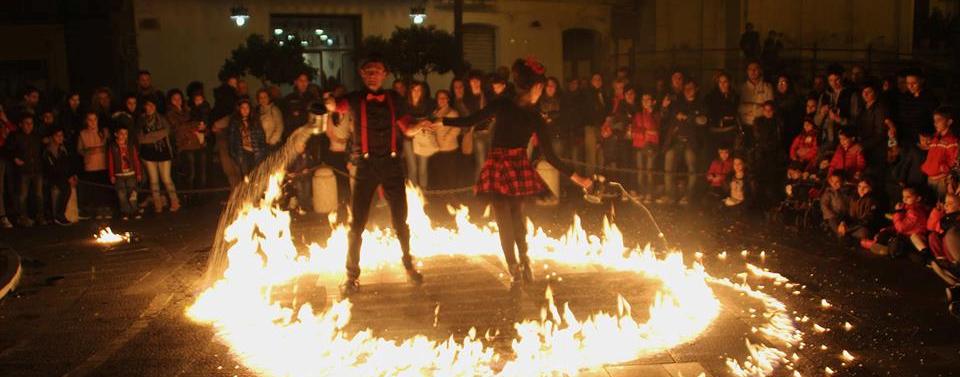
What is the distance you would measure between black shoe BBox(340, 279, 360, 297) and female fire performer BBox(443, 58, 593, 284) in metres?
1.26

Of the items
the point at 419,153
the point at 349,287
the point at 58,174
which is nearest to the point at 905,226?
the point at 349,287

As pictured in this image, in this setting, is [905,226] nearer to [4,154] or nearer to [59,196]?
[59,196]

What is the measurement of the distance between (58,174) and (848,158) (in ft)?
32.0

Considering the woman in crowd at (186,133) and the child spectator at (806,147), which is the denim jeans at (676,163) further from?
the woman in crowd at (186,133)

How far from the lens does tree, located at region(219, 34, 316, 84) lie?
64.8 feet

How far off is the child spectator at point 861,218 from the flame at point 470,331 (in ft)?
6.20

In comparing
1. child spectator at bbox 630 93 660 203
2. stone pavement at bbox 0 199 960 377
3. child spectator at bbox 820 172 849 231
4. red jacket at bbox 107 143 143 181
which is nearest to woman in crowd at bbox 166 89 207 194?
red jacket at bbox 107 143 143 181

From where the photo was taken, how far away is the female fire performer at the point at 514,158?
791 cm

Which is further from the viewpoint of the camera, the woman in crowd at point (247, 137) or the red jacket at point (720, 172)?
the woman in crowd at point (247, 137)

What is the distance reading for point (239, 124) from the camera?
43.2ft

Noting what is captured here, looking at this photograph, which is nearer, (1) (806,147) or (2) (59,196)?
(1) (806,147)

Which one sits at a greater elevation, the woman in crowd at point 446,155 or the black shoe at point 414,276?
the woman in crowd at point 446,155

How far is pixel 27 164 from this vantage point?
12422 mm

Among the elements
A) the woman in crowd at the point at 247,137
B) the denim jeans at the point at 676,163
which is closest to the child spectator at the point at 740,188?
the denim jeans at the point at 676,163
